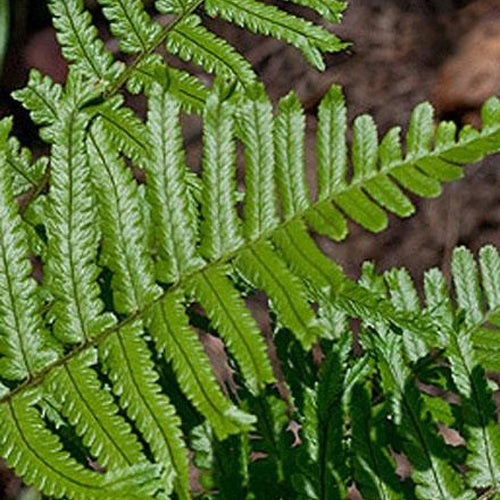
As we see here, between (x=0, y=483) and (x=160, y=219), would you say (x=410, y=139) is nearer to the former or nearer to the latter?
(x=160, y=219)

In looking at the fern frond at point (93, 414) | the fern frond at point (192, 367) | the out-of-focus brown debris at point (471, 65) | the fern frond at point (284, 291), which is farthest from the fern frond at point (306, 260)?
the out-of-focus brown debris at point (471, 65)

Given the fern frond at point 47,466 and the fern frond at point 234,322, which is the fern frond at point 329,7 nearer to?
the fern frond at point 234,322

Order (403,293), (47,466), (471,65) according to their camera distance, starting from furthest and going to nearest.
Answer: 1. (471,65)
2. (403,293)
3. (47,466)

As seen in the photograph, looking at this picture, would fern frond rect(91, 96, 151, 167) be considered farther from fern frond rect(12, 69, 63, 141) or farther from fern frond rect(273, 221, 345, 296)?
fern frond rect(273, 221, 345, 296)

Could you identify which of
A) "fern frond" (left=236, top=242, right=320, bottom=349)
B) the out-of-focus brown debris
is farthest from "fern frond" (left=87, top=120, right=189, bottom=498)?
the out-of-focus brown debris

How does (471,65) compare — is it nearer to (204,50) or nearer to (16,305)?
(204,50)

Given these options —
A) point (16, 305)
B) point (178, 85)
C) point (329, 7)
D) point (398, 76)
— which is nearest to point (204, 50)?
point (178, 85)
